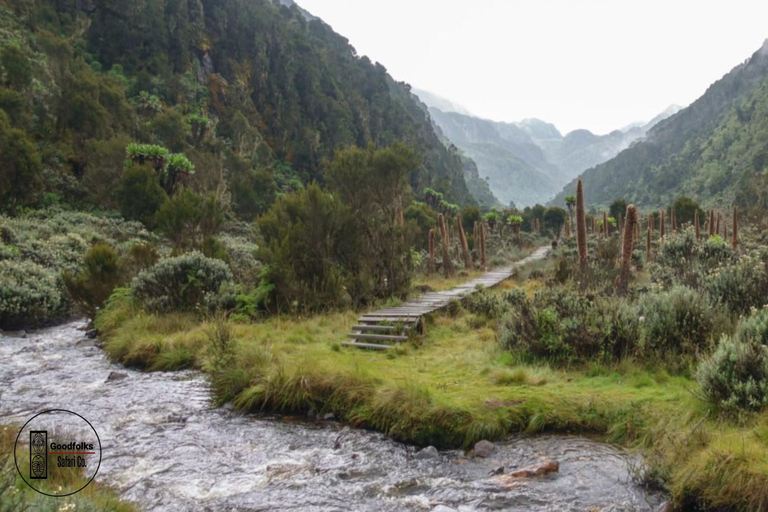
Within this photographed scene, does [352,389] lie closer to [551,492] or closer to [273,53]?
[551,492]

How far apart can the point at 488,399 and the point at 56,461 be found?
14.8 feet

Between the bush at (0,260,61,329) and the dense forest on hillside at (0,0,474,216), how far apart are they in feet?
38.9

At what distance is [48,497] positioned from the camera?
3059 mm

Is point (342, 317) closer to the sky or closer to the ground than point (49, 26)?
closer to the ground

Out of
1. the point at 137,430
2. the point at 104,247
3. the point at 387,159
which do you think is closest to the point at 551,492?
the point at 137,430

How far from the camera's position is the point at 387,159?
1438cm

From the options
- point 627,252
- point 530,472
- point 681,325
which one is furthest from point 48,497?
point 627,252

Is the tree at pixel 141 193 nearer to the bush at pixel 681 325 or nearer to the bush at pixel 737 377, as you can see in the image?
the bush at pixel 681 325

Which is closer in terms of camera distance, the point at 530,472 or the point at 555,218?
the point at 530,472

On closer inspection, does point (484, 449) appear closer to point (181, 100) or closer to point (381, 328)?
point (381, 328)

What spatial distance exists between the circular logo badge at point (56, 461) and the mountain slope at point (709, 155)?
64.2 meters

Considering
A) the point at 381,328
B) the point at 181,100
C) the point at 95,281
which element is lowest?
the point at 381,328

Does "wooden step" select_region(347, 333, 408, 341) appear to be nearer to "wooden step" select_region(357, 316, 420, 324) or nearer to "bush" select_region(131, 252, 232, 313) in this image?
"wooden step" select_region(357, 316, 420, 324)

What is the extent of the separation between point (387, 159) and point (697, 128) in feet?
439
